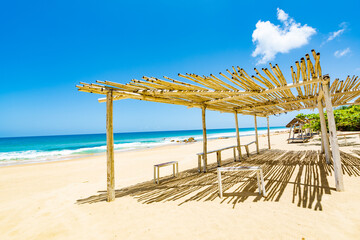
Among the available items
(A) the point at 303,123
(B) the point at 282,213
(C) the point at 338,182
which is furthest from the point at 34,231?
(A) the point at 303,123

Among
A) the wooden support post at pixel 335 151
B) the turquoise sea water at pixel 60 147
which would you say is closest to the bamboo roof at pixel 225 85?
the wooden support post at pixel 335 151

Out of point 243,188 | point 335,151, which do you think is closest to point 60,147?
point 243,188

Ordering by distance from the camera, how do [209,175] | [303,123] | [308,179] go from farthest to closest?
[303,123] → [209,175] → [308,179]

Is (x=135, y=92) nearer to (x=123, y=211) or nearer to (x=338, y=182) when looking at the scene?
(x=123, y=211)

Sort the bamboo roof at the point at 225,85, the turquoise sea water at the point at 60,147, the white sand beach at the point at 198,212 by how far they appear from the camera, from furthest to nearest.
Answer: the turquoise sea water at the point at 60,147
the bamboo roof at the point at 225,85
the white sand beach at the point at 198,212

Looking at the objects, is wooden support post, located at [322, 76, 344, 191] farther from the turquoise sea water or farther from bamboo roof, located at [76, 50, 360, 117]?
the turquoise sea water

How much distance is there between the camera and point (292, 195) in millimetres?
3707

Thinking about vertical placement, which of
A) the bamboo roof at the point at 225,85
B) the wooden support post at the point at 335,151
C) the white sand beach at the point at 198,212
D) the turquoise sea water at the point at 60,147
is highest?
the bamboo roof at the point at 225,85

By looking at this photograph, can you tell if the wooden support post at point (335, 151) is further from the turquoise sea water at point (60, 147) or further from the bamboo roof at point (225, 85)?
the turquoise sea water at point (60, 147)

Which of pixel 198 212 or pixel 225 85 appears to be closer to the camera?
pixel 198 212

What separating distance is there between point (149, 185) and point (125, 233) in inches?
105

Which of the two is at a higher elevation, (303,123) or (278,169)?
(303,123)

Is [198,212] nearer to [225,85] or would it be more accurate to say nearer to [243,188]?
[243,188]

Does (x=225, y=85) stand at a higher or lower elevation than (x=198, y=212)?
higher
